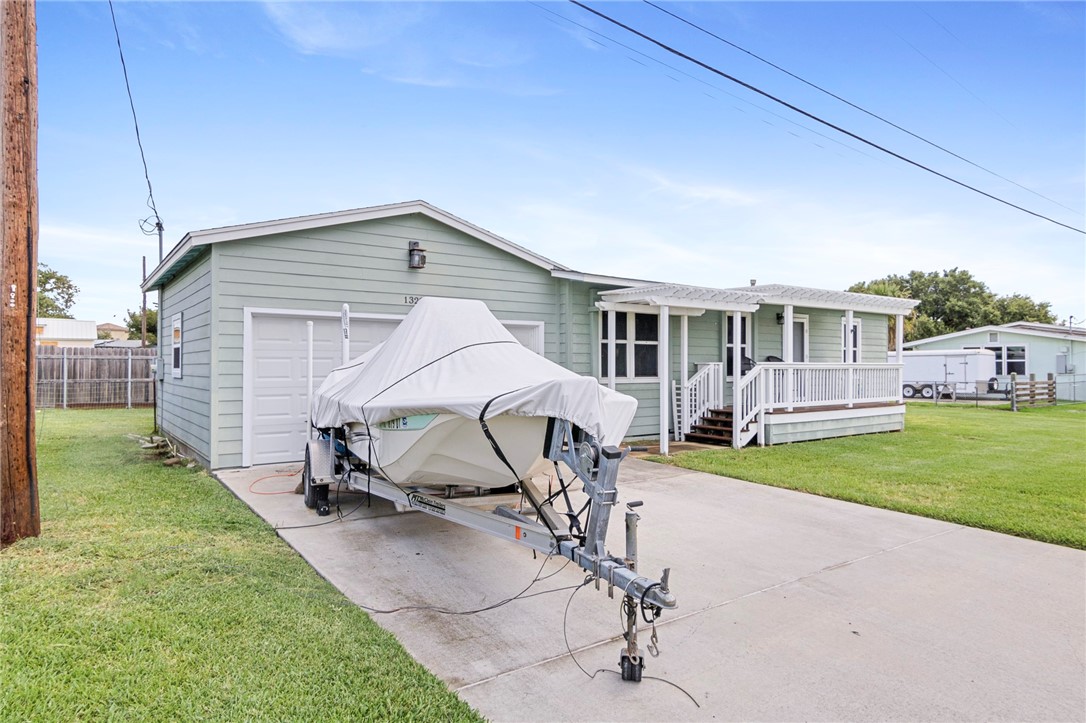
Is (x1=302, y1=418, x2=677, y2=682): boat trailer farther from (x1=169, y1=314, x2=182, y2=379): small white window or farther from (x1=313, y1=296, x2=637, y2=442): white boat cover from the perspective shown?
(x1=169, y1=314, x2=182, y2=379): small white window

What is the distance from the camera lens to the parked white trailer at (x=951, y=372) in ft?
84.1

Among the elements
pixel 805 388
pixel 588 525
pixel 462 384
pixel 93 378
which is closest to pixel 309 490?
pixel 462 384

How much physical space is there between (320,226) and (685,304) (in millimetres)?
5957

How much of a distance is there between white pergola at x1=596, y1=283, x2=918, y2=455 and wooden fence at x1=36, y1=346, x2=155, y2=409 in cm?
1574

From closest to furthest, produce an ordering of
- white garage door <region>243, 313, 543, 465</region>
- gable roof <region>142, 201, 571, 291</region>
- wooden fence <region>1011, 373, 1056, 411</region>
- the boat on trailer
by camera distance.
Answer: the boat on trailer
gable roof <region>142, 201, 571, 291</region>
white garage door <region>243, 313, 543, 465</region>
wooden fence <region>1011, 373, 1056, 411</region>

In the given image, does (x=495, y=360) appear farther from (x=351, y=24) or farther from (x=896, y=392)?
(x=896, y=392)

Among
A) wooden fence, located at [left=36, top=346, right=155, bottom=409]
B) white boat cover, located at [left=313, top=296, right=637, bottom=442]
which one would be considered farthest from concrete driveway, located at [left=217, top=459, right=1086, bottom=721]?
wooden fence, located at [left=36, top=346, right=155, bottom=409]

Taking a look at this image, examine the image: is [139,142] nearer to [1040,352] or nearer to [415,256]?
[415,256]

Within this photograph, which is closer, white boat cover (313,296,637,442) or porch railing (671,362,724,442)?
white boat cover (313,296,637,442)

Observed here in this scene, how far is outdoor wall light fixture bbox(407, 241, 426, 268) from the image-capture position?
9305 mm

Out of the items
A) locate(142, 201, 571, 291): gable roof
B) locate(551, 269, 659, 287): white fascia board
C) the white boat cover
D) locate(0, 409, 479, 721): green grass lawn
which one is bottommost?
locate(0, 409, 479, 721): green grass lawn

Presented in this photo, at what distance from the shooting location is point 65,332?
37.1m

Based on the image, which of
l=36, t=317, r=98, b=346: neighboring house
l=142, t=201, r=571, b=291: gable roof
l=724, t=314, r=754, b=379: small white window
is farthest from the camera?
Answer: l=36, t=317, r=98, b=346: neighboring house

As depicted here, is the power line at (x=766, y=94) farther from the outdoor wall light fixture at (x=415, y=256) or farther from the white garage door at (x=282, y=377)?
the white garage door at (x=282, y=377)
